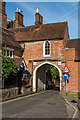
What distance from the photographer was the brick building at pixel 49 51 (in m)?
19.8

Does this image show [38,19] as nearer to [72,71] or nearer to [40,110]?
[72,71]

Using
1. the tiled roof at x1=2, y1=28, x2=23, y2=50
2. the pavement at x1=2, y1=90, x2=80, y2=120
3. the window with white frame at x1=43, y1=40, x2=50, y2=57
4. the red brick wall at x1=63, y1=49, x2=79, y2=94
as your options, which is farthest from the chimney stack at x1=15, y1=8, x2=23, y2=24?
the pavement at x1=2, y1=90, x2=80, y2=120

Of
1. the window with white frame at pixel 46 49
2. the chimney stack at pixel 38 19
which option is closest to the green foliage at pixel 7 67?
the window with white frame at pixel 46 49

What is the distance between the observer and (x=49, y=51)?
72.8 feet

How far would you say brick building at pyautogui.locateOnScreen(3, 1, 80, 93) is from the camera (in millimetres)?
19767

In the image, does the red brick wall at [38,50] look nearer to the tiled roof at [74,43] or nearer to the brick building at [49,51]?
the brick building at [49,51]

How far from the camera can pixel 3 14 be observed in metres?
25.9

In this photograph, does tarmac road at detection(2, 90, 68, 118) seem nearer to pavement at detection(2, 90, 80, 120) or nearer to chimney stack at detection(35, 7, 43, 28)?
pavement at detection(2, 90, 80, 120)

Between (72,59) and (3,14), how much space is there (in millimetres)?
13704

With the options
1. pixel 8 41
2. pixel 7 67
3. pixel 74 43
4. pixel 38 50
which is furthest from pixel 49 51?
pixel 7 67

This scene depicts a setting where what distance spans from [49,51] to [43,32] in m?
3.40

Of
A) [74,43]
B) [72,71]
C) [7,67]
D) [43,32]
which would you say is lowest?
[72,71]

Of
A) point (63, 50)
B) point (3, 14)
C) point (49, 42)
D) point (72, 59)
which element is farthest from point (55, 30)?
point (3, 14)

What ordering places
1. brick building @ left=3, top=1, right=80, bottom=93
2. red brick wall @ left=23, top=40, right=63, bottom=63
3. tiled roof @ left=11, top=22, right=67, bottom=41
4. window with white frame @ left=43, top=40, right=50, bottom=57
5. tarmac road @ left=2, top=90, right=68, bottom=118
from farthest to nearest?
tiled roof @ left=11, top=22, right=67, bottom=41, window with white frame @ left=43, top=40, right=50, bottom=57, red brick wall @ left=23, top=40, right=63, bottom=63, brick building @ left=3, top=1, right=80, bottom=93, tarmac road @ left=2, top=90, right=68, bottom=118
